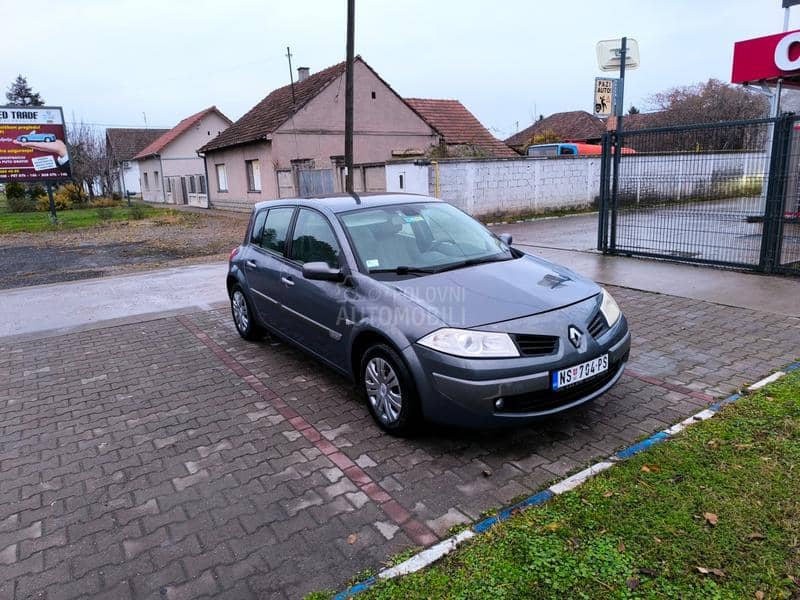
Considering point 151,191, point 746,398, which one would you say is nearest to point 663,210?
point 746,398

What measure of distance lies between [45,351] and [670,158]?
9117 millimetres

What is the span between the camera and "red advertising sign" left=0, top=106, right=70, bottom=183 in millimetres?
22922

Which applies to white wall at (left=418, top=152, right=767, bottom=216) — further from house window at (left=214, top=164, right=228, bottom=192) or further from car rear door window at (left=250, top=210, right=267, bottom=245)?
house window at (left=214, top=164, right=228, bottom=192)

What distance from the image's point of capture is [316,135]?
23.8 meters

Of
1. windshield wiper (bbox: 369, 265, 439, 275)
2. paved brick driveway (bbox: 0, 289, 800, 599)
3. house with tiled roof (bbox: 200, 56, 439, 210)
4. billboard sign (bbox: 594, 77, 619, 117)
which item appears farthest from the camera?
house with tiled roof (bbox: 200, 56, 439, 210)

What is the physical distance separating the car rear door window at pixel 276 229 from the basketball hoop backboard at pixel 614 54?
7201mm

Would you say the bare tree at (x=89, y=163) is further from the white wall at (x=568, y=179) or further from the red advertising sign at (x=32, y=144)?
the white wall at (x=568, y=179)

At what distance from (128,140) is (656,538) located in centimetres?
5749

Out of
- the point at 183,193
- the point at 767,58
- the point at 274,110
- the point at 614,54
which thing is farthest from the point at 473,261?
the point at 183,193

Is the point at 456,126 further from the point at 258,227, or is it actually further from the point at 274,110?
the point at 258,227

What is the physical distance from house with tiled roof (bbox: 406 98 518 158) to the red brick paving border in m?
21.0

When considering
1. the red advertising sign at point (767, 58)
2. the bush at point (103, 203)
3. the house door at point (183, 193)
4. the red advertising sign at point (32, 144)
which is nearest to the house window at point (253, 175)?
the red advertising sign at point (32, 144)

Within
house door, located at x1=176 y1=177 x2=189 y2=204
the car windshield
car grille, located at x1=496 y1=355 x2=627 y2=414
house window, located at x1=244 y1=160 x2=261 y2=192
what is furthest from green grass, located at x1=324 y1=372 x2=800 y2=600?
house door, located at x1=176 y1=177 x2=189 y2=204

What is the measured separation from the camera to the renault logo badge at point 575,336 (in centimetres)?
362
